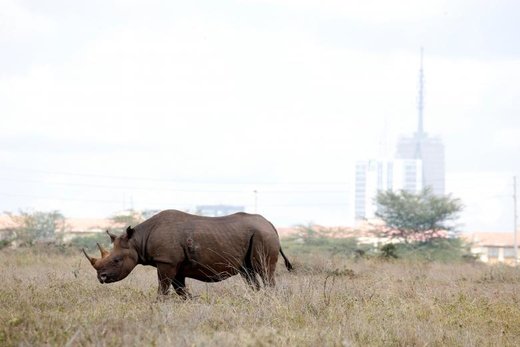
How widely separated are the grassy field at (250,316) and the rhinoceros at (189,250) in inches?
13.4

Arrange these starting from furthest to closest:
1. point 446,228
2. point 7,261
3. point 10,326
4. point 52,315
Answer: point 446,228 < point 7,261 < point 52,315 < point 10,326

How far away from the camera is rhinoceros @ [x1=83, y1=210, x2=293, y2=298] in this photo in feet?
45.1

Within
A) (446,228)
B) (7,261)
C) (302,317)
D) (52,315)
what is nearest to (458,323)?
(302,317)

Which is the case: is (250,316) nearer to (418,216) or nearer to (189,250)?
(189,250)

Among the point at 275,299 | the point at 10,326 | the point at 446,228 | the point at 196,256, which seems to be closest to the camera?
the point at 10,326

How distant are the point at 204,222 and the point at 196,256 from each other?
1.83 feet

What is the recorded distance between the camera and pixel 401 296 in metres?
14.1

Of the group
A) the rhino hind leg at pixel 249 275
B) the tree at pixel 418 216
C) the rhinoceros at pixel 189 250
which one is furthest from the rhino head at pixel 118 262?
the tree at pixel 418 216

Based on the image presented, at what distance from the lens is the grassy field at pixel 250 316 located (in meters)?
9.29

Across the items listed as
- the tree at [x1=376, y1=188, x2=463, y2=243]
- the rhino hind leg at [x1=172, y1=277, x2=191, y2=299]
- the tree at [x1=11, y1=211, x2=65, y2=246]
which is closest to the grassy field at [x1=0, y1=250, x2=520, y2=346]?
the rhino hind leg at [x1=172, y1=277, x2=191, y2=299]

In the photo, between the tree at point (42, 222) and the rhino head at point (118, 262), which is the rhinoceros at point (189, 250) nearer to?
the rhino head at point (118, 262)

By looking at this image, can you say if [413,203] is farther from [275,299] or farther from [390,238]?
[275,299]

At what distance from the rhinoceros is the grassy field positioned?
34 cm

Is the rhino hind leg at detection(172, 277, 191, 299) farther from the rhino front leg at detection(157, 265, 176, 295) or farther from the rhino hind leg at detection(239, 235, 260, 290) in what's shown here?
the rhino hind leg at detection(239, 235, 260, 290)
